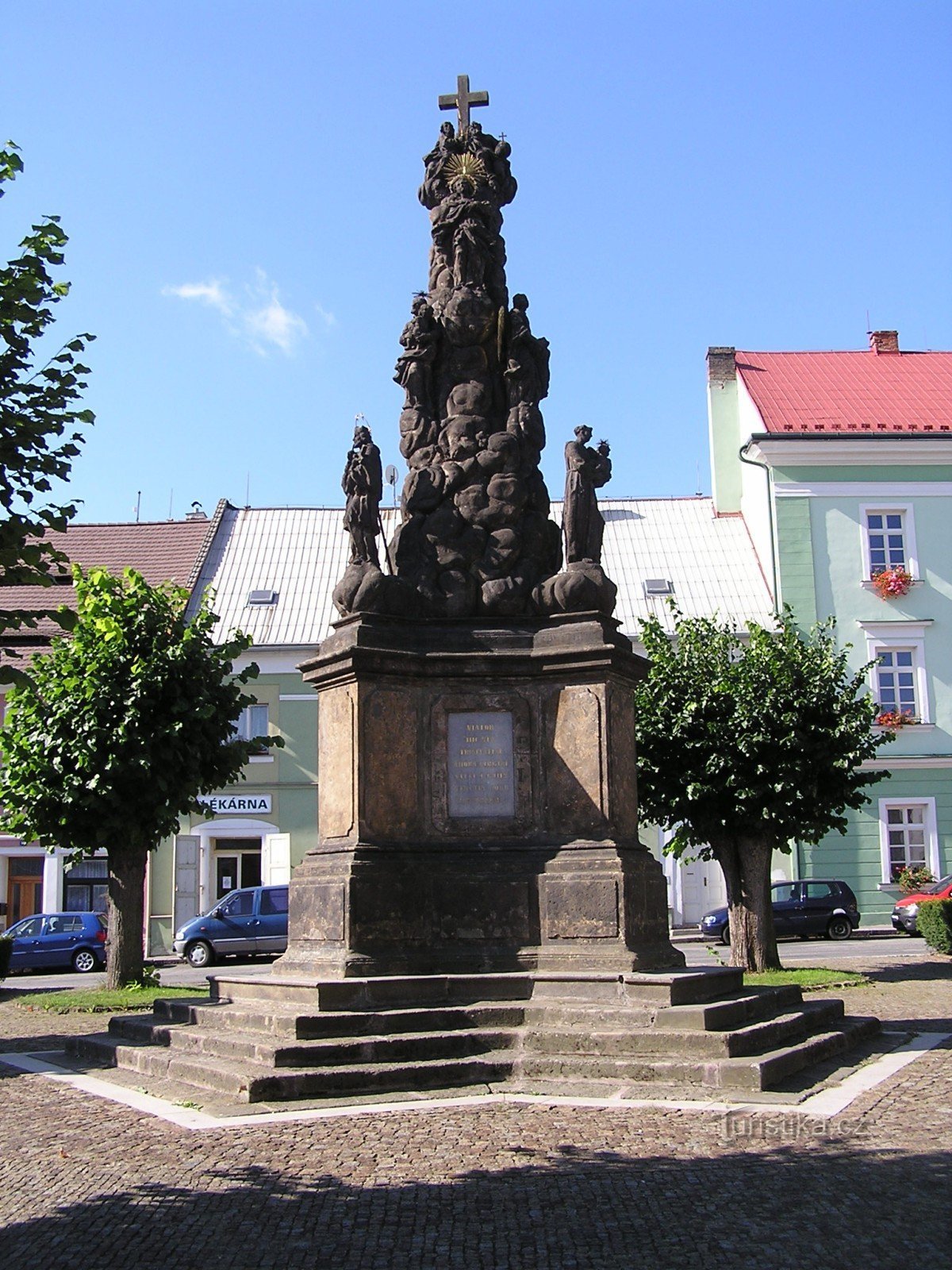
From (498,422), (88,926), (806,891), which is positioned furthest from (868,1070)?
(88,926)

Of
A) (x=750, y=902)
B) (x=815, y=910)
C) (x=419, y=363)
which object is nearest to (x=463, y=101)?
(x=419, y=363)

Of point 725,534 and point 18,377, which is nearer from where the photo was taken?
point 18,377

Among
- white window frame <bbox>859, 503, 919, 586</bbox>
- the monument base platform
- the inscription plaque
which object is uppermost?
white window frame <bbox>859, 503, 919, 586</bbox>

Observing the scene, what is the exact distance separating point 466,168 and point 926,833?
23.3 m

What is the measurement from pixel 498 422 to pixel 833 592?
22140 mm

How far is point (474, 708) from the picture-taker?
10883 mm

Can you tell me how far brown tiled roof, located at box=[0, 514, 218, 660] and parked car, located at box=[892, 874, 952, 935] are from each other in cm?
1923

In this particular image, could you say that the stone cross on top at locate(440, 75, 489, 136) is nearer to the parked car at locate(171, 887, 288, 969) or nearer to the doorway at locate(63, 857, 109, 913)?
the parked car at locate(171, 887, 288, 969)

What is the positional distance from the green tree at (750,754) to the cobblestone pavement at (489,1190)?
32.5 feet

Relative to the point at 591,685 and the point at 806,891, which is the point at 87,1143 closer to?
the point at 591,685

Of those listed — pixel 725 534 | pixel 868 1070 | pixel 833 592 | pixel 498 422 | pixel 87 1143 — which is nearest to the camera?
pixel 87 1143

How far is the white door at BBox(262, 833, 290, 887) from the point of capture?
31.7m

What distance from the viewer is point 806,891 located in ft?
89.7

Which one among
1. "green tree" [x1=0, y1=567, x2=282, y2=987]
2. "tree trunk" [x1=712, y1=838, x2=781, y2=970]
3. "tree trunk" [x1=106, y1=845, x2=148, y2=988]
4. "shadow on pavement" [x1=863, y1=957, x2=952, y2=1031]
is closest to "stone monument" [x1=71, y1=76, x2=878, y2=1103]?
"shadow on pavement" [x1=863, y1=957, x2=952, y2=1031]
